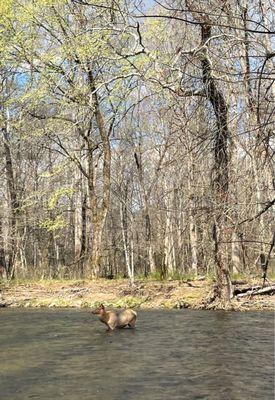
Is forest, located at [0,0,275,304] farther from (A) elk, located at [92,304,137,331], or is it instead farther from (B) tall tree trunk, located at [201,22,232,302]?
(A) elk, located at [92,304,137,331]

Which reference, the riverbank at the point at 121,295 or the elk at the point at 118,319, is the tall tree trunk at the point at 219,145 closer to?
the riverbank at the point at 121,295

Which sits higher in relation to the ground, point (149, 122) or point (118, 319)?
point (149, 122)

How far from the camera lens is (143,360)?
8.03 meters

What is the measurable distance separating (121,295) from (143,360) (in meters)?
10.1

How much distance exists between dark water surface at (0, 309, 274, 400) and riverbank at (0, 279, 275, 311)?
7.95 feet

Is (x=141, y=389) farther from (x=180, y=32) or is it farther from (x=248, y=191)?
(x=180, y=32)

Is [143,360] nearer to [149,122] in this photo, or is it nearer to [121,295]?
[121,295]

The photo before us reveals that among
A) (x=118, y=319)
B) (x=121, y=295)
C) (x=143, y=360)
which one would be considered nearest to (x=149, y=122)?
(x=121, y=295)

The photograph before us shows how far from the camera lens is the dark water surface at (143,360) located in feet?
20.7

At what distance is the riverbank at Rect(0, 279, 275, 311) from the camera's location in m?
15.3

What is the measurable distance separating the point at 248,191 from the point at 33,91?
54.5 feet

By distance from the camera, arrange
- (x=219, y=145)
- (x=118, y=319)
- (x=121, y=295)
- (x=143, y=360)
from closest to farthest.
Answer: (x=219, y=145), (x=143, y=360), (x=118, y=319), (x=121, y=295)

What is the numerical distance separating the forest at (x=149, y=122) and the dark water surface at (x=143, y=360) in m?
1.50

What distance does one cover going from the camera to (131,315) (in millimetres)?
11320
